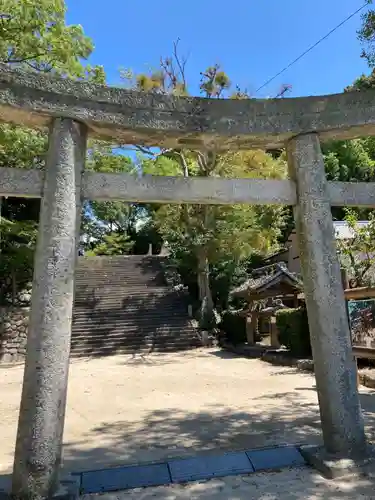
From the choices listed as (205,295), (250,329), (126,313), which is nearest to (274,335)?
(250,329)

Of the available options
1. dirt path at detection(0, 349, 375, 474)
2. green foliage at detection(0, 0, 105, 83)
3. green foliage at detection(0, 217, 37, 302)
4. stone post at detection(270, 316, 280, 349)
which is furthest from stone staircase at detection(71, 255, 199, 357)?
green foliage at detection(0, 0, 105, 83)

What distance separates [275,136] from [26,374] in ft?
11.3

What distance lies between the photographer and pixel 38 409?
3.21 m

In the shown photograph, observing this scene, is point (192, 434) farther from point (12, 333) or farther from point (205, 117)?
point (12, 333)

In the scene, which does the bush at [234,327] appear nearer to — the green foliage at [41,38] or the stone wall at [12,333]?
the stone wall at [12,333]

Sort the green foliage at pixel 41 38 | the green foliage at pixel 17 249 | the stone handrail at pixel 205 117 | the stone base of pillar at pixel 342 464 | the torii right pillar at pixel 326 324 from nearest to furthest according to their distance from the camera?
the stone base of pillar at pixel 342 464
the torii right pillar at pixel 326 324
the stone handrail at pixel 205 117
the green foliage at pixel 41 38
the green foliage at pixel 17 249

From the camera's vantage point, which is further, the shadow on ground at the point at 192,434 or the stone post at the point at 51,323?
the shadow on ground at the point at 192,434

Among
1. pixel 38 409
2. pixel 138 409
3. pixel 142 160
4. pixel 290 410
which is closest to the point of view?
pixel 38 409

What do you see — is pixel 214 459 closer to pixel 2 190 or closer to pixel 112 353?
pixel 2 190

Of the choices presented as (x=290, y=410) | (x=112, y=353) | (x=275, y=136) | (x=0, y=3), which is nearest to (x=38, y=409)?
(x=275, y=136)

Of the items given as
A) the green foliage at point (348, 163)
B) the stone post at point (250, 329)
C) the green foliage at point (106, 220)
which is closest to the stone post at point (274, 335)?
the stone post at point (250, 329)

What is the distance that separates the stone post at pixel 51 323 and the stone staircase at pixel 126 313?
13.1 metres

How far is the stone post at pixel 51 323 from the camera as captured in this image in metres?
3.16

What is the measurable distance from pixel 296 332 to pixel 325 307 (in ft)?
30.1
